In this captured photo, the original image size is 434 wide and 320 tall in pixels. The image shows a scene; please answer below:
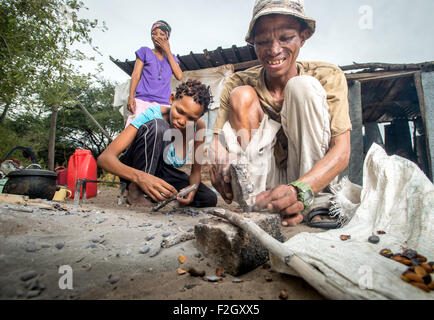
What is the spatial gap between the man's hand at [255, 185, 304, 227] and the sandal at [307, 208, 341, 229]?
0.20 metres

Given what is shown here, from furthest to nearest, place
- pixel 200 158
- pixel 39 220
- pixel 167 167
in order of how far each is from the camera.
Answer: pixel 200 158 < pixel 167 167 < pixel 39 220

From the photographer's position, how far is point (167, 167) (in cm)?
251

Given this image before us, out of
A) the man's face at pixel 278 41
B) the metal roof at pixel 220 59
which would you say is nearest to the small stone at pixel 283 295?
the man's face at pixel 278 41

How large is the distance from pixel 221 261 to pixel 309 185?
31.6 inches

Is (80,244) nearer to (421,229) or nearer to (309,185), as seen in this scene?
(309,185)

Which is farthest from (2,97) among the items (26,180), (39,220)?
(39,220)

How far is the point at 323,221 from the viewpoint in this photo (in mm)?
1508

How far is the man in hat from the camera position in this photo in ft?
5.12

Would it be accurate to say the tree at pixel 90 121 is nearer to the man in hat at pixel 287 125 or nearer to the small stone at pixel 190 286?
the man in hat at pixel 287 125

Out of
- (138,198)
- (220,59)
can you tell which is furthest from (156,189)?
(220,59)

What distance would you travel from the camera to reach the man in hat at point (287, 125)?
5.12 feet

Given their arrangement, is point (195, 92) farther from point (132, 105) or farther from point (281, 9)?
point (132, 105)

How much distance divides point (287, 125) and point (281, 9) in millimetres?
849

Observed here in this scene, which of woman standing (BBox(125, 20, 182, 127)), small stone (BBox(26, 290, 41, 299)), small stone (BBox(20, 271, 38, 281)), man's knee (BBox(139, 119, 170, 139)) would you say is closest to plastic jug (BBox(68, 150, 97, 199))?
woman standing (BBox(125, 20, 182, 127))
